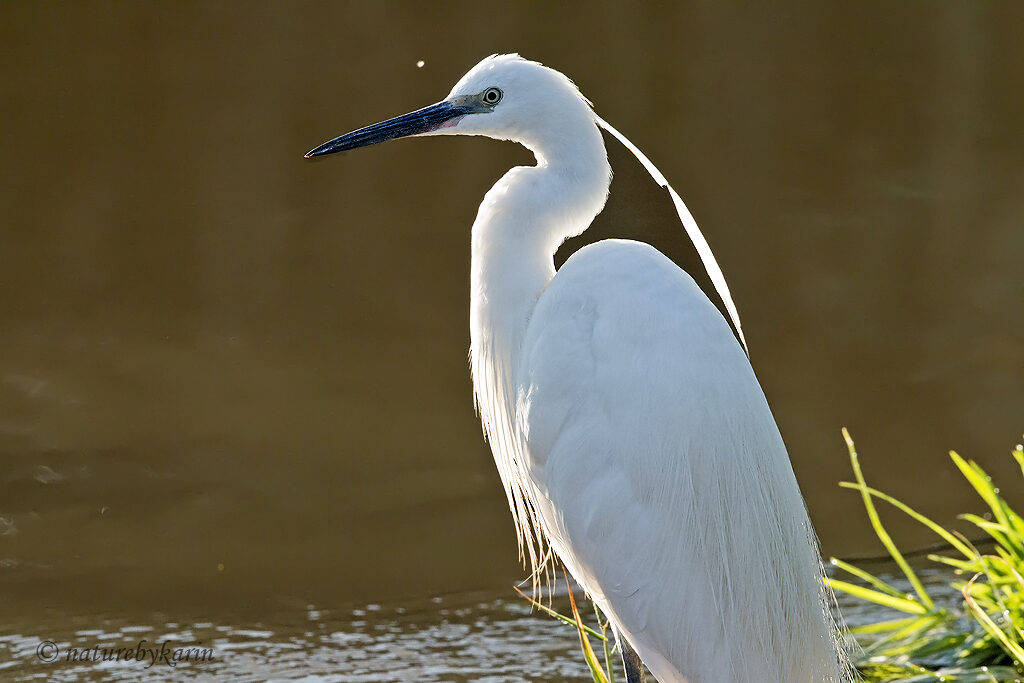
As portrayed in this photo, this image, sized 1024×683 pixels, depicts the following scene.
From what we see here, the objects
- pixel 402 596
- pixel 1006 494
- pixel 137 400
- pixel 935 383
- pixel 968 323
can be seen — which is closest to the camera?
pixel 402 596

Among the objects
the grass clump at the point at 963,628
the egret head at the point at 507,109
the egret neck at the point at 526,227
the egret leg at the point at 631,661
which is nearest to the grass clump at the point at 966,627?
the grass clump at the point at 963,628

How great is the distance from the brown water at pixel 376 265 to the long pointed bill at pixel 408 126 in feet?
1.69

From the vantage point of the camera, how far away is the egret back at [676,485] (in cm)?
258

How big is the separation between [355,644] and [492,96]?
1667mm

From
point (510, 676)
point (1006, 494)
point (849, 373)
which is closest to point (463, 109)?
point (510, 676)

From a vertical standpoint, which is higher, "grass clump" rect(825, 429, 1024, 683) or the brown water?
the brown water

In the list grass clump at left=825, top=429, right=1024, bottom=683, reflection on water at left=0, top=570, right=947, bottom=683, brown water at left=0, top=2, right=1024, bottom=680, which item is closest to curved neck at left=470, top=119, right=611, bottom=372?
brown water at left=0, top=2, right=1024, bottom=680

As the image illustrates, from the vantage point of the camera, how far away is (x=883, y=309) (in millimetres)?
6727

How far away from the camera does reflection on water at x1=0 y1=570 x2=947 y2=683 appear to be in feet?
11.1

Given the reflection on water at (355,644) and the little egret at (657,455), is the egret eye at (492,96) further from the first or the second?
the reflection on water at (355,644)

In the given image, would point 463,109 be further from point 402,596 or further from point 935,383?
point 935,383

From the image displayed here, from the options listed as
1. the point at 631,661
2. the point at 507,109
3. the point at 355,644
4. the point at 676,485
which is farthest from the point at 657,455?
the point at 355,644

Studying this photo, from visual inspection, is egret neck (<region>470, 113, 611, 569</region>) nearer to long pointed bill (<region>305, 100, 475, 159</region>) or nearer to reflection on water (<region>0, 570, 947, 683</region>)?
long pointed bill (<region>305, 100, 475, 159</region>)

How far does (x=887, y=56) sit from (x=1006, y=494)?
21.1ft
